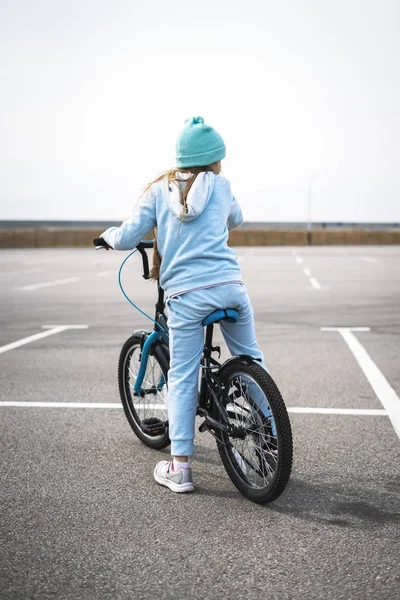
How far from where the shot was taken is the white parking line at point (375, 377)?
5664 mm

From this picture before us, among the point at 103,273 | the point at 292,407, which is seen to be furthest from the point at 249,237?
the point at 292,407

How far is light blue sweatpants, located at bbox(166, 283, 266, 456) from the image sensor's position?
3.92 metres

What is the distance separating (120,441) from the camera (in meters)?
4.95

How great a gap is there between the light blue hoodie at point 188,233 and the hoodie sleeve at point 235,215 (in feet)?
0.27

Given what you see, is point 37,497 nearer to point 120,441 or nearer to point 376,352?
point 120,441

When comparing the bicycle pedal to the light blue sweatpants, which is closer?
the light blue sweatpants

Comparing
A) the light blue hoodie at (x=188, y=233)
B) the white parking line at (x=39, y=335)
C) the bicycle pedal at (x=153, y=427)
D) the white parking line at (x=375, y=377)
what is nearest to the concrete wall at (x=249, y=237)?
the white parking line at (x=39, y=335)

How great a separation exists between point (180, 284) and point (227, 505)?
3.48 ft

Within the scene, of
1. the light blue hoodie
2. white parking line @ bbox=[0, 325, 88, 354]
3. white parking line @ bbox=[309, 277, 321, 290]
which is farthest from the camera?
white parking line @ bbox=[309, 277, 321, 290]

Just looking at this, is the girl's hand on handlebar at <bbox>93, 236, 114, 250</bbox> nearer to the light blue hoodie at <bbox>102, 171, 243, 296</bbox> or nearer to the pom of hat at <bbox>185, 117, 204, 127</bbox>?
the light blue hoodie at <bbox>102, 171, 243, 296</bbox>

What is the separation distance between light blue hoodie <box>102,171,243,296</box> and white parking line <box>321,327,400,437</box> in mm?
1901

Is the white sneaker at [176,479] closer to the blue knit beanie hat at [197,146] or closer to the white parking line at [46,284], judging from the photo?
the blue knit beanie hat at [197,146]

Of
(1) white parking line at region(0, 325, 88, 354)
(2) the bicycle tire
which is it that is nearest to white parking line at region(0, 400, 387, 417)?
(2) the bicycle tire

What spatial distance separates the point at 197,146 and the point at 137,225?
0.48 meters
